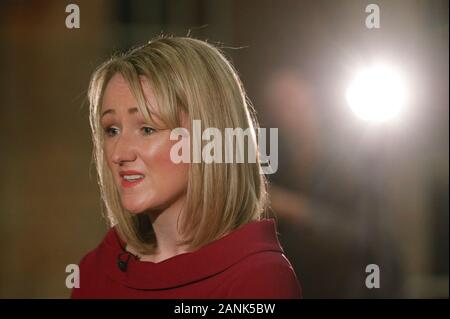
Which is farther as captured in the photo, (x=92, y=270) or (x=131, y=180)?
(x=92, y=270)

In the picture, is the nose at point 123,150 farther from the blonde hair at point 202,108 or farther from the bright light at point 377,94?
the bright light at point 377,94

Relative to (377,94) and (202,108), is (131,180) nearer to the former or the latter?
(202,108)

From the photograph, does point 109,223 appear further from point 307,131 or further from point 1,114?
point 307,131

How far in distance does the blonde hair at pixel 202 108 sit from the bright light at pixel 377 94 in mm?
455

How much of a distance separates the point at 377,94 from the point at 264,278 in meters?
0.78

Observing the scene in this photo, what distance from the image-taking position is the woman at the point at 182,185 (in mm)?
1412

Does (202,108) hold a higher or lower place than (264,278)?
higher

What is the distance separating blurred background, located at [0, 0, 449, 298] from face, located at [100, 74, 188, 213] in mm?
361

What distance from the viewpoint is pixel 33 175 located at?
1.89m

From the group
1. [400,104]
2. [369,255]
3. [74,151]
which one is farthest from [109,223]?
[400,104]

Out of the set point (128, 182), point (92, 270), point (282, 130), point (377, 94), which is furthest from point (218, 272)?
point (377, 94)

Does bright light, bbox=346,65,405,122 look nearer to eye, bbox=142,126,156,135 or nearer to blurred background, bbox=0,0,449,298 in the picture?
blurred background, bbox=0,0,449,298

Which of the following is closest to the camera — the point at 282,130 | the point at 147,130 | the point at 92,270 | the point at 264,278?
the point at 264,278

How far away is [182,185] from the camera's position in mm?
1493
